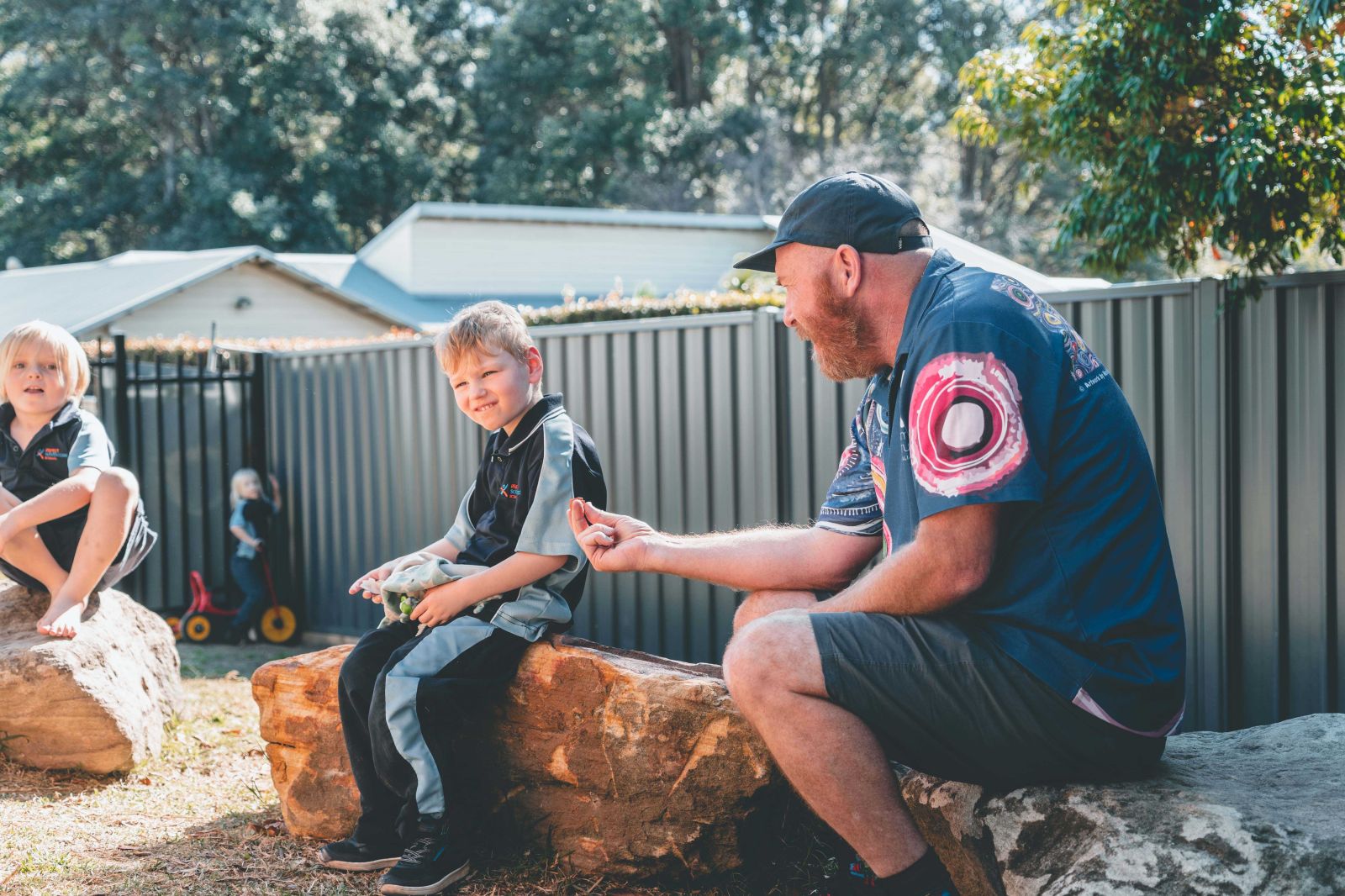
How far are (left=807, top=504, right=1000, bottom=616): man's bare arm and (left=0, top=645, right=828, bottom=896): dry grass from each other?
4.10 feet

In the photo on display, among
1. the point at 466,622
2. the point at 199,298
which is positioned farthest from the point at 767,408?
the point at 199,298

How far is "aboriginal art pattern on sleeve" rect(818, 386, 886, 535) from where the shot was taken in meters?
2.89

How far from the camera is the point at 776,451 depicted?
19.7ft

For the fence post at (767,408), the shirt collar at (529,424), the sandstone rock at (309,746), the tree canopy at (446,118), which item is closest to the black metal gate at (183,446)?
the fence post at (767,408)

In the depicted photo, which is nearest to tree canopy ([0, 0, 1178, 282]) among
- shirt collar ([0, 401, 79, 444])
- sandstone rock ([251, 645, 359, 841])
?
shirt collar ([0, 401, 79, 444])

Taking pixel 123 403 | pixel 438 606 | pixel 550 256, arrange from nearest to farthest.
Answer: pixel 438 606, pixel 123 403, pixel 550 256

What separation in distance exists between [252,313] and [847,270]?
19.4 meters

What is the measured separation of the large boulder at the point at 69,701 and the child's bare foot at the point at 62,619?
1.5 inches

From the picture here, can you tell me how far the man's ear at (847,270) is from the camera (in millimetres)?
2502

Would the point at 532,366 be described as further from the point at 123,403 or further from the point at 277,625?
the point at 123,403

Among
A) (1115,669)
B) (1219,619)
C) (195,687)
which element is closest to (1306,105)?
(1219,619)

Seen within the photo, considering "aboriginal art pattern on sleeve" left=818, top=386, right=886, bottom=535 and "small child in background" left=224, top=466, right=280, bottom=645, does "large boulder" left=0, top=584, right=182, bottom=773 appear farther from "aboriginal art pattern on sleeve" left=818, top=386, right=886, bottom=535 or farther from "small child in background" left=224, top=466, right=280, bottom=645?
"small child in background" left=224, top=466, right=280, bottom=645

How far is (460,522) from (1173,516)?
9.58ft

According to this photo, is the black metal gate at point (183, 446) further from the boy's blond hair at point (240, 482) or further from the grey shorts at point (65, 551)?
the grey shorts at point (65, 551)
